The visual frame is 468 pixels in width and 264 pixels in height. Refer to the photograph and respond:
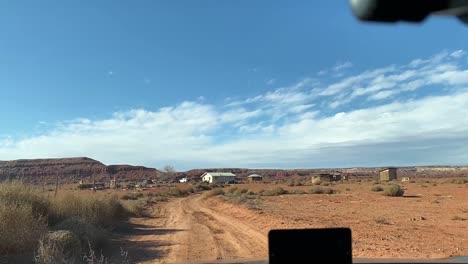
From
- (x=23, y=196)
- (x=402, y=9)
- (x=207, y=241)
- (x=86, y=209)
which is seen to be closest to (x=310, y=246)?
(x=402, y=9)

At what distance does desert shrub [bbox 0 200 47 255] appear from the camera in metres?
13.7

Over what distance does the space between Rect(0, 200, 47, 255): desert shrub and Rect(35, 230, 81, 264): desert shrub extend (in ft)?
2.01

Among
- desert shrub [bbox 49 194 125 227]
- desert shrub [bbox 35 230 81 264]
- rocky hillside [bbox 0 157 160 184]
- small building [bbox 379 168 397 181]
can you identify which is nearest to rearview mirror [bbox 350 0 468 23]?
desert shrub [bbox 35 230 81 264]

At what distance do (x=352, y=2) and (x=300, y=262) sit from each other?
138 centimetres

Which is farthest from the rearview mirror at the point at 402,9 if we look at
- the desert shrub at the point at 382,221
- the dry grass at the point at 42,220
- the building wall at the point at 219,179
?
the building wall at the point at 219,179

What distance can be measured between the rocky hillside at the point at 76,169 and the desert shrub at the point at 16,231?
140 metres

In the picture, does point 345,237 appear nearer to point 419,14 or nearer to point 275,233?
point 275,233

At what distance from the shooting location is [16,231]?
14055 millimetres

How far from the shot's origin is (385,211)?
27.3m

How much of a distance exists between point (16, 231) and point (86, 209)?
8.69 metres

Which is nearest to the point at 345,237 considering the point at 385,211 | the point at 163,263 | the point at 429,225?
the point at 163,263

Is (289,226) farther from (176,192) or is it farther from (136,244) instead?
(176,192)

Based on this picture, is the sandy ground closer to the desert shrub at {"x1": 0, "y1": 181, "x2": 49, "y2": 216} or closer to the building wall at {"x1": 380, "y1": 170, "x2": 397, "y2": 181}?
the desert shrub at {"x1": 0, "y1": 181, "x2": 49, "y2": 216}

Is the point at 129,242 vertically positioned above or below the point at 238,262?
below
